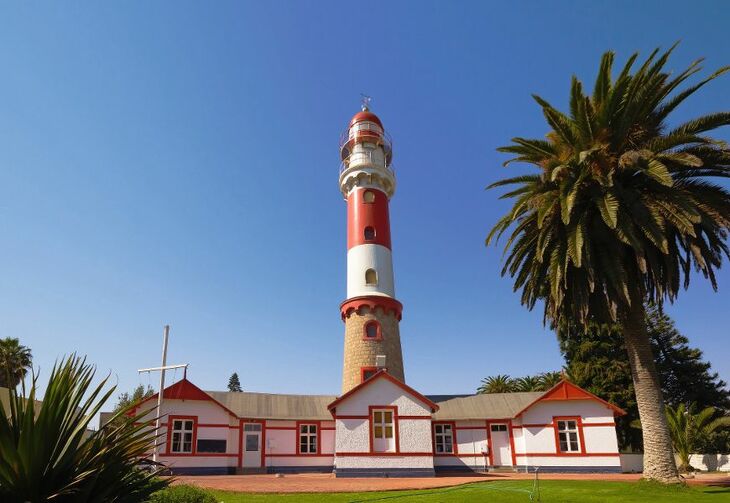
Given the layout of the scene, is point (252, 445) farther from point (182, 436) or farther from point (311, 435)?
point (182, 436)

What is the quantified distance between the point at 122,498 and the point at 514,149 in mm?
17592

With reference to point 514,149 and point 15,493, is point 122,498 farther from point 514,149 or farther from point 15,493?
point 514,149

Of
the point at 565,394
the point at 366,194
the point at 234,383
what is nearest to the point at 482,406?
the point at 565,394

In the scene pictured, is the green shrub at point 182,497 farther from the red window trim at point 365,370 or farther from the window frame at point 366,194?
the window frame at point 366,194

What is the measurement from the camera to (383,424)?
24.5 metres

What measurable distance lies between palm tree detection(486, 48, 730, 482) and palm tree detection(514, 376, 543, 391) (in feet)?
101

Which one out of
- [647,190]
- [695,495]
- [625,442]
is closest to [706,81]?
[647,190]

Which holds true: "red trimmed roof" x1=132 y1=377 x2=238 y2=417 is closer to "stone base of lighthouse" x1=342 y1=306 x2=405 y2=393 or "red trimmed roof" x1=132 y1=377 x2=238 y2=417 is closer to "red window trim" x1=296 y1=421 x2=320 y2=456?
"red window trim" x1=296 y1=421 x2=320 y2=456

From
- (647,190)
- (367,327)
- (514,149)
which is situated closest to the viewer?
(647,190)

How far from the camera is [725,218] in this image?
16.6 metres

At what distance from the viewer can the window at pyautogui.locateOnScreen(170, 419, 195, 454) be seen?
2548 cm

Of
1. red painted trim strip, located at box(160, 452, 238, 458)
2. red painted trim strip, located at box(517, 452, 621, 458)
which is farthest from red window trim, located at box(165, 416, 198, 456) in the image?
red painted trim strip, located at box(517, 452, 621, 458)

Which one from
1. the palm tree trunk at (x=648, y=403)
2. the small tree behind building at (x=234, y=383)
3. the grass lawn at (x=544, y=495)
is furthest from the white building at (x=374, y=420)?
the small tree behind building at (x=234, y=383)

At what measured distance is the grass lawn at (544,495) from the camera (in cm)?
1420
